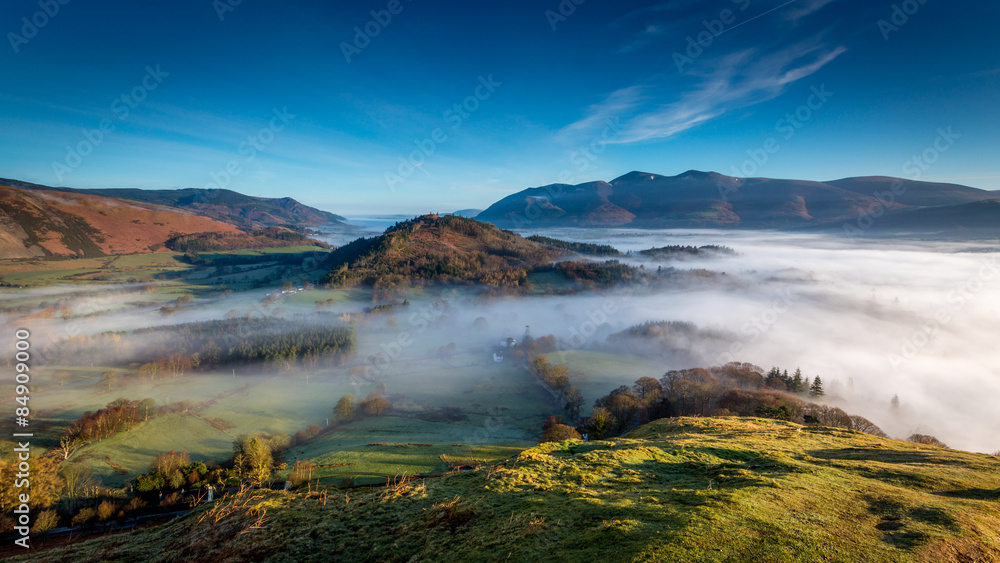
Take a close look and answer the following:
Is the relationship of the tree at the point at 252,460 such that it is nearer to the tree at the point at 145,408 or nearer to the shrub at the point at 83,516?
the shrub at the point at 83,516

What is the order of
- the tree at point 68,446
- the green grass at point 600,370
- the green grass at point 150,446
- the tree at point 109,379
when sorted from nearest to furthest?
the green grass at point 150,446
the tree at point 68,446
the tree at point 109,379
the green grass at point 600,370

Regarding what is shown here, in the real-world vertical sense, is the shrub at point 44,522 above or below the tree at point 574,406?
above

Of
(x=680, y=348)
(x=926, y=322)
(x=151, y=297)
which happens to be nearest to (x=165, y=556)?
(x=680, y=348)

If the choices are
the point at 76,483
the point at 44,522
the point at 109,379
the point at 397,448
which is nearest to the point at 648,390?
the point at 397,448

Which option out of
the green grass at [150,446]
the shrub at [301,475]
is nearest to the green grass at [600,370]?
the shrub at [301,475]

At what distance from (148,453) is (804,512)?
A: 8558 centimetres

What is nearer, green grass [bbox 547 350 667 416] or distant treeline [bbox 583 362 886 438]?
distant treeline [bbox 583 362 886 438]

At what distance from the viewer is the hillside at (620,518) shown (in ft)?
29.4

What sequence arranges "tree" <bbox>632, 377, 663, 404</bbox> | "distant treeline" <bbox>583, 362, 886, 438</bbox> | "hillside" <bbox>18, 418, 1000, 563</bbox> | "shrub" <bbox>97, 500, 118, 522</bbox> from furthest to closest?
"tree" <bbox>632, 377, 663, 404</bbox>
"distant treeline" <bbox>583, 362, 886, 438</bbox>
"shrub" <bbox>97, 500, 118, 522</bbox>
"hillside" <bbox>18, 418, 1000, 563</bbox>

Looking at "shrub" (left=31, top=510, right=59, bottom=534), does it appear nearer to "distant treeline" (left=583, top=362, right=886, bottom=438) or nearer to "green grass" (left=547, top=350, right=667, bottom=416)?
"distant treeline" (left=583, top=362, right=886, bottom=438)

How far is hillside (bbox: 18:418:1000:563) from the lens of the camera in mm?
8969

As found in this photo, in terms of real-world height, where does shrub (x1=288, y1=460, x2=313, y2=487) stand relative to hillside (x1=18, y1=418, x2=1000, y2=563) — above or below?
below

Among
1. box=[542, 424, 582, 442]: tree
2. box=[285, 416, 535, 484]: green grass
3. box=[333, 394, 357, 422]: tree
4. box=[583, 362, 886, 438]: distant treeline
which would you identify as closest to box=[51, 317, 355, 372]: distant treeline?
box=[333, 394, 357, 422]: tree

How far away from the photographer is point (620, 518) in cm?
1073
